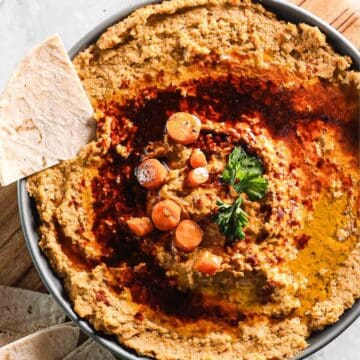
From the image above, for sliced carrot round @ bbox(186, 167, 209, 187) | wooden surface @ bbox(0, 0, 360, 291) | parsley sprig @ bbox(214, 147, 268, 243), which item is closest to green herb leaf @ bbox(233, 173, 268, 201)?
parsley sprig @ bbox(214, 147, 268, 243)

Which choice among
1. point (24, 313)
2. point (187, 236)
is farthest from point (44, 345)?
point (187, 236)

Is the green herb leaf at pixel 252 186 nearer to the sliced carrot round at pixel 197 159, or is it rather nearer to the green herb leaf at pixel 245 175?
the green herb leaf at pixel 245 175

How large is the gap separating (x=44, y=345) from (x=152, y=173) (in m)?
1.31

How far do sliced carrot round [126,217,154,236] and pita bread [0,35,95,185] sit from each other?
1.72 feet

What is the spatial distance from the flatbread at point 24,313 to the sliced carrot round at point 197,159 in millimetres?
1346

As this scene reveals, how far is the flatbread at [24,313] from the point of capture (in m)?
4.40

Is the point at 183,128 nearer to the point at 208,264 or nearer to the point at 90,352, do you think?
the point at 208,264

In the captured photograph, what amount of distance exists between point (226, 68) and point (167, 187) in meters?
0.75

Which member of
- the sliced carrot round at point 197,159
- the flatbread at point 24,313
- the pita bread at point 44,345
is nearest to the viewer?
the sliced carrot round at point 197,159

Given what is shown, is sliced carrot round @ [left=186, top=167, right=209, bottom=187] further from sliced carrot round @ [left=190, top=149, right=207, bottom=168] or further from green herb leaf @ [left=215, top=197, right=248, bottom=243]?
green herb leaf @ [left=215, top=197, right=248, bottom=243]

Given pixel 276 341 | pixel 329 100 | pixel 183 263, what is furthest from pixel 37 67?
pixel 276 341

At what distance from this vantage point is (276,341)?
151 inches

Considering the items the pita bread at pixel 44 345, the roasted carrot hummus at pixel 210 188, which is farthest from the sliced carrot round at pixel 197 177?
the pita bread at pixel 44 345

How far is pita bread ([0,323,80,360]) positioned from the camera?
4.22 metres
